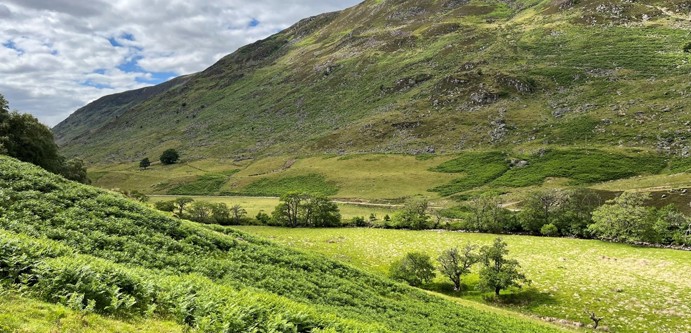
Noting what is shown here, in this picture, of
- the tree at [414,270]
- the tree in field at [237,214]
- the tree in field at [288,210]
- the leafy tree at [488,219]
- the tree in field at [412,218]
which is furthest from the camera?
the tree in field at [237,214]

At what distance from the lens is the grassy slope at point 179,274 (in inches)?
516

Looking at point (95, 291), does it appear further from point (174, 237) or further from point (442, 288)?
point (442, 288)

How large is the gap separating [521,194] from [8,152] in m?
115

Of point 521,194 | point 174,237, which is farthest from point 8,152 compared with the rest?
point 521,194

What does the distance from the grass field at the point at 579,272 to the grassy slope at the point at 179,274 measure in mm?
15505

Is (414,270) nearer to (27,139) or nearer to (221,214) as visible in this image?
(221,214)

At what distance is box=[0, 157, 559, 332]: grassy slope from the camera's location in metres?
13.1

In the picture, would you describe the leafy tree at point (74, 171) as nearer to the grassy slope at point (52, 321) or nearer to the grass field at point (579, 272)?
the grass field at point (579, 272)

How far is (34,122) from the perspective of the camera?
65.0m

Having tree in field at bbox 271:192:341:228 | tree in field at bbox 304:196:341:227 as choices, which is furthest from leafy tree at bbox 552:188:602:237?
tree in field at bbox 271:192:341:228

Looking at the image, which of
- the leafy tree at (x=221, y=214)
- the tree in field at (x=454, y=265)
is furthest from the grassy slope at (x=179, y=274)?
the leafy tree at (x=221, y=214)

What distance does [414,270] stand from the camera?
163 feet

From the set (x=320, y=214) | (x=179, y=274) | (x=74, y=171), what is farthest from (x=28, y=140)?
(x=179, y=274)

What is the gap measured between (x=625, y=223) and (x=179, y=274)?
7456 cm
